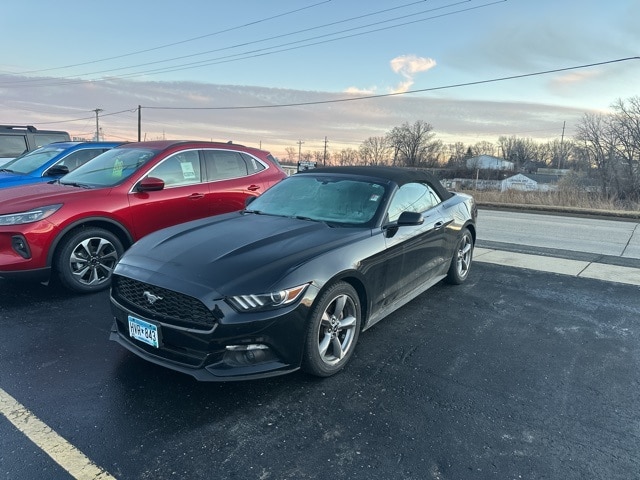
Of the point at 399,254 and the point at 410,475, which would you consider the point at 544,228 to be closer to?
the point at 399,254

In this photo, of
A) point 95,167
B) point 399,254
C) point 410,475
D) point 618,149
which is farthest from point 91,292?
point 618,149

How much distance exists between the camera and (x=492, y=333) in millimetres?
4320

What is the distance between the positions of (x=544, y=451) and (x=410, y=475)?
0.86 meters

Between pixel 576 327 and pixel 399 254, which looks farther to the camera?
pixel 576 327

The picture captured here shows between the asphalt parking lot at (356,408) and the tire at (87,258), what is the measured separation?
0.48 metres

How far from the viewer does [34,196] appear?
4.93 metres

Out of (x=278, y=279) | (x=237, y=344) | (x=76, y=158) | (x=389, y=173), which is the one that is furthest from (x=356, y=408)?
(x=76, y=158)

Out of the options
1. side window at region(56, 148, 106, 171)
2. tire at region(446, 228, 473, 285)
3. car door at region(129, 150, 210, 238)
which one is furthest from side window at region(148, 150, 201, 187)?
side window at region(56, 148, 106, 171)

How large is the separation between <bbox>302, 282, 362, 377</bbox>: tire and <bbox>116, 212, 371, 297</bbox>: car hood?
30cm

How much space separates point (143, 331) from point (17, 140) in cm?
1255

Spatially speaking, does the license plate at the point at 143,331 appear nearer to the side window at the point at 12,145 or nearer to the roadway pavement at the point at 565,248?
the roadway pavement at the point at 565,248

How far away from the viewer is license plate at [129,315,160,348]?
3.00m

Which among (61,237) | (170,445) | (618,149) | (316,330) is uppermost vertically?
(618,149)

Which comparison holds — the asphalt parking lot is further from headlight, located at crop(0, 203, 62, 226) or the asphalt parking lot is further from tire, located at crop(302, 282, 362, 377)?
headlight, located at crop(0, 203, 62, 226)
